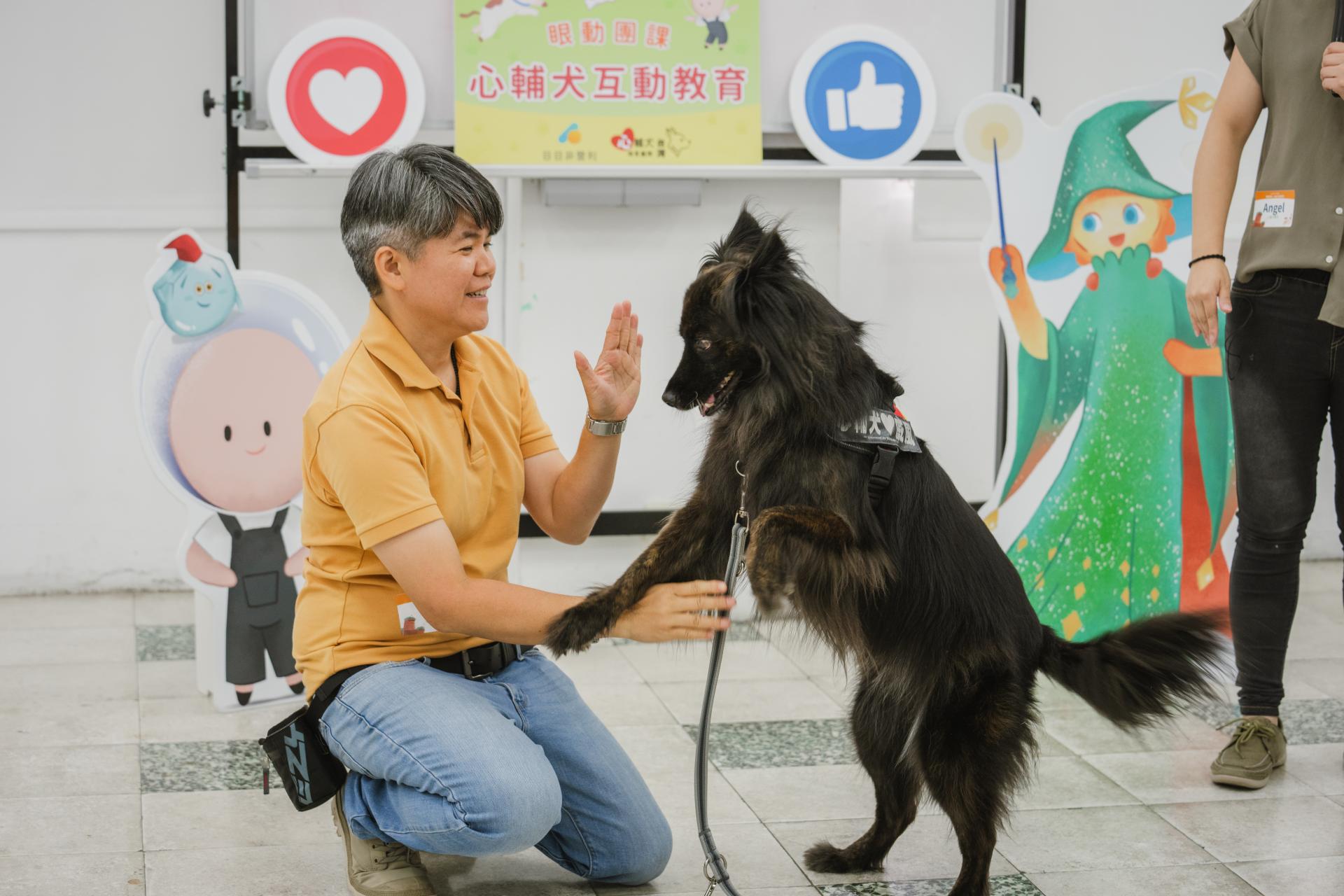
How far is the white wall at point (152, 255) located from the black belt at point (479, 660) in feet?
Result: 5.25

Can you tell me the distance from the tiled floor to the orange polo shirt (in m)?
0.42

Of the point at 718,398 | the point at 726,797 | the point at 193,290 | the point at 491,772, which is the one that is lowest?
the point at 726,797

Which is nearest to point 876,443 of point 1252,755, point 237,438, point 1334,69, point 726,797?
point 726,797

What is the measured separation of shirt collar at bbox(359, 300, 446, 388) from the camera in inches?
75.8

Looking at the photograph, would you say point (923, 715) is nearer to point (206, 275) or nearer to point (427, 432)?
point (427, 432)

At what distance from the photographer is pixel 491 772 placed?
1820 mm

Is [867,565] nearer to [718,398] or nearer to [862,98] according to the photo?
[718,398]

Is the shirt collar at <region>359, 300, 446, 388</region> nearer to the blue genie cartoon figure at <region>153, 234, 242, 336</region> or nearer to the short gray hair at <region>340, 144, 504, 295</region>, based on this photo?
the short gray hair at <region>340, 144, 504, 295</region>

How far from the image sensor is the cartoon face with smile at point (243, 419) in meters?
2.84

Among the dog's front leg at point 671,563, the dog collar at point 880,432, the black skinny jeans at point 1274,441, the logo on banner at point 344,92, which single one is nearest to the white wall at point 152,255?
the logo on banner at point 344,92

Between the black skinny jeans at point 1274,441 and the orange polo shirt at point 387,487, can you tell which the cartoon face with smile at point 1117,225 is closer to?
the black skinny jeans at point 1274,441

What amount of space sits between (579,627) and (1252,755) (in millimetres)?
1467

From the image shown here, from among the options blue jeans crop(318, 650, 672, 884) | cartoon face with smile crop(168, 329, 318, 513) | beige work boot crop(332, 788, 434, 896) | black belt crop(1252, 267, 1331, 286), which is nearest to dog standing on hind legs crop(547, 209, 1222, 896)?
blue jeans crop(318, 650, 672, 884)

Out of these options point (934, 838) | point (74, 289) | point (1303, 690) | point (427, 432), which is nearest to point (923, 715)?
point (934, 838)
